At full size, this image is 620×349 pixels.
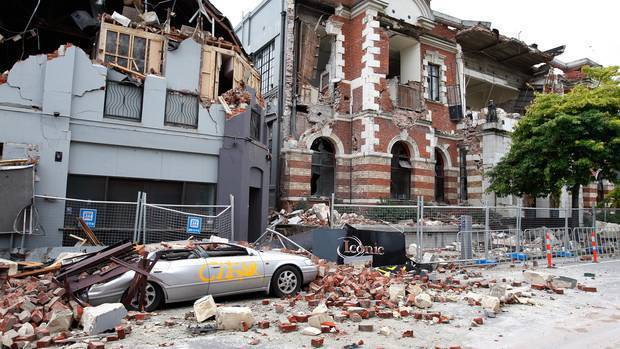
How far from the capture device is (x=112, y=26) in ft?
41.6

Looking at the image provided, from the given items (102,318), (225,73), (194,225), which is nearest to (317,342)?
(102,318)

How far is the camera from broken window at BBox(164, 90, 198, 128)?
12852 mm

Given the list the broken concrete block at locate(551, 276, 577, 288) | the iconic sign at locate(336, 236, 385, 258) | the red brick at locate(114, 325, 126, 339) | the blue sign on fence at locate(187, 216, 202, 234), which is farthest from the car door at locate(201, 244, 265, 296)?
the broken concrete block at locate(551, 276, 577, 288)

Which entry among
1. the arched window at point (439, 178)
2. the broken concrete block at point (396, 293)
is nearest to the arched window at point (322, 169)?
the arched window at point (439, 178)

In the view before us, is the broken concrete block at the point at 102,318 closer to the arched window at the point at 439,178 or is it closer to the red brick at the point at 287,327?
the red brick at the point at 287,327

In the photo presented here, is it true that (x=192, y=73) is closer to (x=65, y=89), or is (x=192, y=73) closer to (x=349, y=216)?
(x=65, y=89)

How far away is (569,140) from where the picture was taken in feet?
51.6

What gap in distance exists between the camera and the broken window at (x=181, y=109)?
1285 cm

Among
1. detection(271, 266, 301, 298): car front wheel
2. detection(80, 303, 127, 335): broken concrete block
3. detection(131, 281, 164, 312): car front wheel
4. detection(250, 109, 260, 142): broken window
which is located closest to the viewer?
detection(80, 303, 127, 335): broken concrete block

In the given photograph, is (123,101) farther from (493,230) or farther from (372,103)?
(493,230)

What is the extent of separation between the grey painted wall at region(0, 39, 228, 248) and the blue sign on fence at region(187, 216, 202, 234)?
4.74 ft

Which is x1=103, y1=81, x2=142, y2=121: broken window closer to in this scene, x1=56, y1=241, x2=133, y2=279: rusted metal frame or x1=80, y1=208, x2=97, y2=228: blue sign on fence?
x1=80, y1=208, x2=97, y2=228: blue sign on fence

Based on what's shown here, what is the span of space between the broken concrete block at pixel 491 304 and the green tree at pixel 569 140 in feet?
34.9

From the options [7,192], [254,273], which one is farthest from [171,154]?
[254,273]
